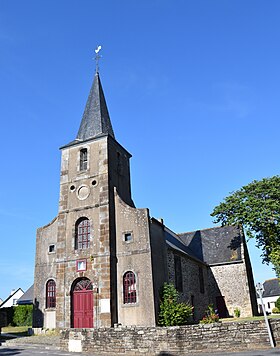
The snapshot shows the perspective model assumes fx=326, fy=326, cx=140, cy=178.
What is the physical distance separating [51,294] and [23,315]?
13447 millimetres

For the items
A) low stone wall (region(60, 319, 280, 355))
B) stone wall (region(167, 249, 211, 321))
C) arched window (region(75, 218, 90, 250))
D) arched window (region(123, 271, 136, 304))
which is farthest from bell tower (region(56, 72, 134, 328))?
low stone wall (region(60, 319, 280, 355))

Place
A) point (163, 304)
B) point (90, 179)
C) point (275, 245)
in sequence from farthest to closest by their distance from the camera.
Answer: point (275, 245)
point (90, 179)
point (163, 304)

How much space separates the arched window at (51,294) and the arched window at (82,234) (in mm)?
3009

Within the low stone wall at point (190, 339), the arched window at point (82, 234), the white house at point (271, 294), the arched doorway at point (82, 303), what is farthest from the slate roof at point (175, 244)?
the white house at point (271, 294)

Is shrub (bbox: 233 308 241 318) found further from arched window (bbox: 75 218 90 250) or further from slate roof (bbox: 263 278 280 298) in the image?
slate roof (bbox: 263 278 280 298)

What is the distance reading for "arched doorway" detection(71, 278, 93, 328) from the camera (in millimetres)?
18406

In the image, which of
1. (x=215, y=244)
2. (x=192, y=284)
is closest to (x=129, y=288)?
(x=192, y=284)

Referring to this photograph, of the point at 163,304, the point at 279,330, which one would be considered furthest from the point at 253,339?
the point at 163,304

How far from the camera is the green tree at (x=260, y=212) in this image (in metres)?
27.2

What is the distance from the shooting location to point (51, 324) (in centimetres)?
1962

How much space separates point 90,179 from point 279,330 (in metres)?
13.5

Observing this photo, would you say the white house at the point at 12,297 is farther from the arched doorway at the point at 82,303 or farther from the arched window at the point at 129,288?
the arched window at the point at 129,288

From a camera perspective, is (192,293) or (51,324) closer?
(51,324)

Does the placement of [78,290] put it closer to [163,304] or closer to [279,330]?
[163,304]
